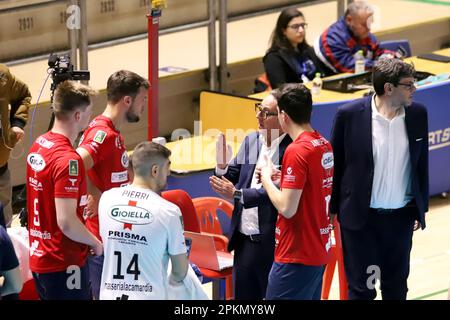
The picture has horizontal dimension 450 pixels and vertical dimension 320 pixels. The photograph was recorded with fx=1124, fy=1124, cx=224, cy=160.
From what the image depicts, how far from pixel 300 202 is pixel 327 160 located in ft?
0.88

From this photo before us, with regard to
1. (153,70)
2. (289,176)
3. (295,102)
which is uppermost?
(153,70)

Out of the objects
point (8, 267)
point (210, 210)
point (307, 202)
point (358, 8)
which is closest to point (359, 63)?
point (358, 8)

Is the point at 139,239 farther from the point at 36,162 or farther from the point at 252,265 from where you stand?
the point at 252,265

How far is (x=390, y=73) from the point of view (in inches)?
247

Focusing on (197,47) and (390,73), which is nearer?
(390,73)

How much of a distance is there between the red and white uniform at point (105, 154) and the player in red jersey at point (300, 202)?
2.82 ft

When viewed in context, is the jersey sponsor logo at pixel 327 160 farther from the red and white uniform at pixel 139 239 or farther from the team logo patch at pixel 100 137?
the team logo patch at pixel 100 137

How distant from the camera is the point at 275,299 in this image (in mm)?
5918

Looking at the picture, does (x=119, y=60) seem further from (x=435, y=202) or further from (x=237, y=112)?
(x=435, y=202)

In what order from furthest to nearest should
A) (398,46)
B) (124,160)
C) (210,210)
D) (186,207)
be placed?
(398,46)
(210,210)
(186,207)
(124,160)

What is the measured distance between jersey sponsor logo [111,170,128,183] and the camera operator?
170 centimetres

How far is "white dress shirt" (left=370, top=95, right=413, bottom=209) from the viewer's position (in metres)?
6.41

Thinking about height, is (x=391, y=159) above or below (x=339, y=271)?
above

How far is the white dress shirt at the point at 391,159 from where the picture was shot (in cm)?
641
